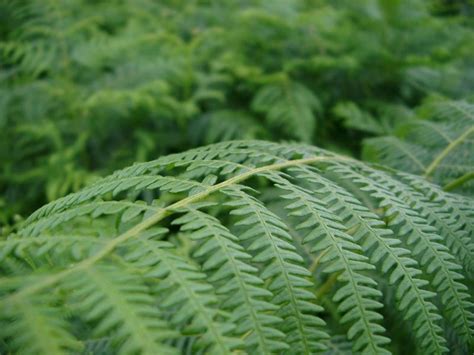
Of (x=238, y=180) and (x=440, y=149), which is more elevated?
(x=238, y=180)

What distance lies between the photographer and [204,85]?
2.62 metres

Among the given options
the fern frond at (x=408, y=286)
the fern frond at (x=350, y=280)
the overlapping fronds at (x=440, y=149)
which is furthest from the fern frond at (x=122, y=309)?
the overlapping fronds at (x=440, y=149)

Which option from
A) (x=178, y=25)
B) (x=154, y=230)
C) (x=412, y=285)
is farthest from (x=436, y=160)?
(x=178, y=25)

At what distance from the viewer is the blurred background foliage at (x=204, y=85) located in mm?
2332

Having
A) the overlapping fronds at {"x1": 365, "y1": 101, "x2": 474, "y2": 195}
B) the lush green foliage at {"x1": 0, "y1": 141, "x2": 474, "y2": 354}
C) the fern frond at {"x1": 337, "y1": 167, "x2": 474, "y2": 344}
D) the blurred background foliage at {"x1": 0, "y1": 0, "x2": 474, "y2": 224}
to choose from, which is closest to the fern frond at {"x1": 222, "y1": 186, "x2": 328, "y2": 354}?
the lush green foliage at {"x1": 0, "y1": 141, "x2": 474, "y2": 354}

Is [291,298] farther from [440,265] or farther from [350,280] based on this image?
[440,265]

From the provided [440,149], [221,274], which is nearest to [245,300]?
[221,274]

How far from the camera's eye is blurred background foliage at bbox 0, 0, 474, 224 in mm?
2332

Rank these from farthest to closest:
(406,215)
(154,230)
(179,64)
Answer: (179,64) < (406,215) < (154,230)

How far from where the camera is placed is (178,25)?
320cm

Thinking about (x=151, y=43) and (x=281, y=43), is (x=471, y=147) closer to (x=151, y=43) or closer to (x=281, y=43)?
(x=281, y=43)

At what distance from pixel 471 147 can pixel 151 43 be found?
2.13 m

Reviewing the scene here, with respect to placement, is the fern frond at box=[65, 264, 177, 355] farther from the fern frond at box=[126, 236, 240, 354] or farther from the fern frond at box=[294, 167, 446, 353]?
the fern frond at box=[294, 167, 446, 353]

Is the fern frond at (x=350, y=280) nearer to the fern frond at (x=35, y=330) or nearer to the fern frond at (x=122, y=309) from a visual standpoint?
the fern frond at (x=122, y=309)
